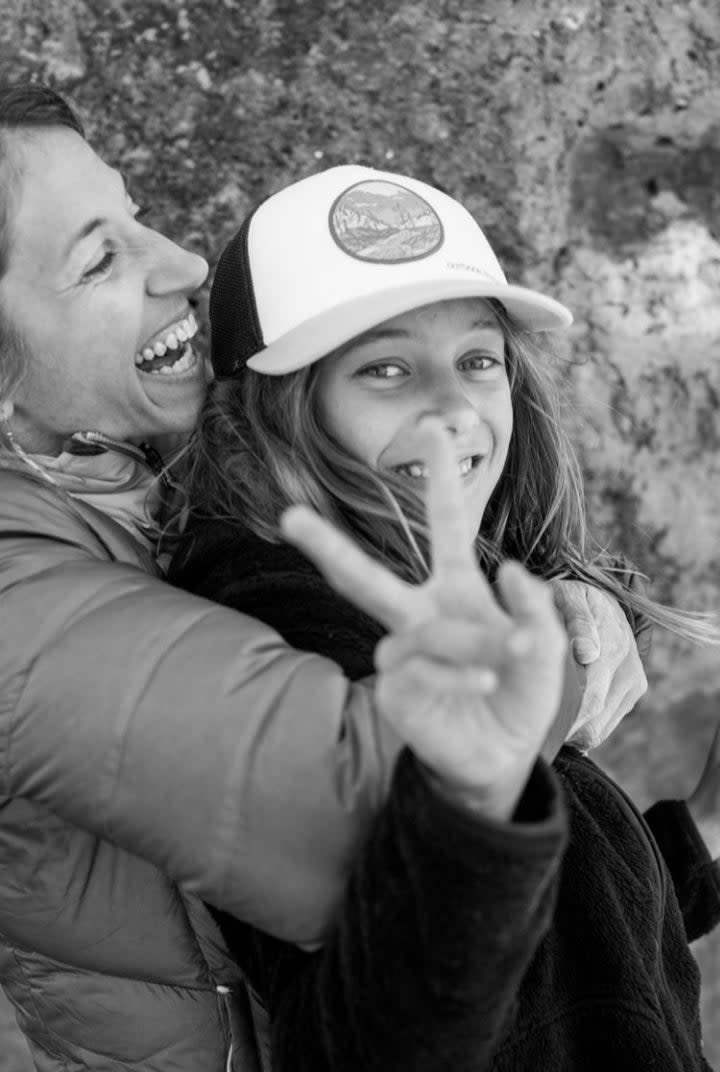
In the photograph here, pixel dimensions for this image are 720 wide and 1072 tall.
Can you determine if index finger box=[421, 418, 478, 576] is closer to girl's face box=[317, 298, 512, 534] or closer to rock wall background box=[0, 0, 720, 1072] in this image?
girl's face box=[317, 298, 512, 534]

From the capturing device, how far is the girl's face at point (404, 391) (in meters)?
1.73

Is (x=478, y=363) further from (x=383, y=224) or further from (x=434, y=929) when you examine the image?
(x=434, y=929)

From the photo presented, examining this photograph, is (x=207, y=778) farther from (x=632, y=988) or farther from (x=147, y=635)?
(x=632, y=988)

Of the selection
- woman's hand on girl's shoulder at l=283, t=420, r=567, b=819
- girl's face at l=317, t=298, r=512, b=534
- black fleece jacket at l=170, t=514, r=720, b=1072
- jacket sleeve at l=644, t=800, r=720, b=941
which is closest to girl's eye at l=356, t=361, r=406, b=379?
girl's face at l=317, t=298, r=512, b=534

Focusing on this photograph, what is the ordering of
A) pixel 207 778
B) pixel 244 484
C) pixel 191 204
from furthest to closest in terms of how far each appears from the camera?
pixel 191 204
pixel 244 484
pixel 207 778

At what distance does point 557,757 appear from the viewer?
184 centimetres

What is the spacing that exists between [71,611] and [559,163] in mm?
1685

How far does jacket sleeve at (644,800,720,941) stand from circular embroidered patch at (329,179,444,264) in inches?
51.1

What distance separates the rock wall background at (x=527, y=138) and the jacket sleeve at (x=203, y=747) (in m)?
1.38

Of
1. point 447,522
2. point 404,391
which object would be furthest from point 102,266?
point 447,522

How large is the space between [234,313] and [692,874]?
141cm

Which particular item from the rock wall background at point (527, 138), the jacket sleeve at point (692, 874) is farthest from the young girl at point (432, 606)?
the rock wall background at point (527, 138)

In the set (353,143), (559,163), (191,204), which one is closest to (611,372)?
(559,163)

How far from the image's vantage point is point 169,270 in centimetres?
188
